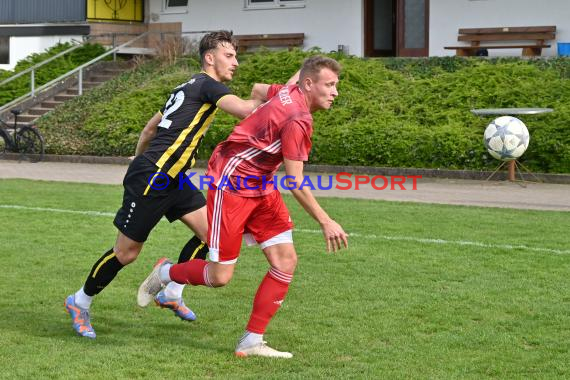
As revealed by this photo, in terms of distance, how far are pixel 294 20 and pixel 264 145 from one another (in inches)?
952

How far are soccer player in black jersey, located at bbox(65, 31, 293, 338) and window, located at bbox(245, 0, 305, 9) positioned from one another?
23508 mm

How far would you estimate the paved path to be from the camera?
53.4ft

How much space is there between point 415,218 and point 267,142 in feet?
24.4

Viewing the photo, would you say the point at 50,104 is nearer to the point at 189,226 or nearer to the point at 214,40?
the point at 189,226

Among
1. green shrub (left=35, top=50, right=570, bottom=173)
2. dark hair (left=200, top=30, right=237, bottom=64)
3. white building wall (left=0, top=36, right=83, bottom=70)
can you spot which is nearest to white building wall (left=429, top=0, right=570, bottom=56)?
green shrub (left=35, top=50, right=570, bottom=173)

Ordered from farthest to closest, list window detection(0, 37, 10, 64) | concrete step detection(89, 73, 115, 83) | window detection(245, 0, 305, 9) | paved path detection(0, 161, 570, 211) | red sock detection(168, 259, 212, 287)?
window detection(0, 37, 10, 64), window detection(245, 0, 305, 9), concrete step detection(89, 73, 115, 83), paved path detection(0, 161, 570, 211), red sock detection(168, 259, 212, 287)

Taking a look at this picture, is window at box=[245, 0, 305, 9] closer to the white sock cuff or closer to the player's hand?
the white sock cuff

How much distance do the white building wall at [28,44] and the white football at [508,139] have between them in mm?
17215

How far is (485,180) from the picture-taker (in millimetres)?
19438

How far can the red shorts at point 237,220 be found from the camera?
6.86 m

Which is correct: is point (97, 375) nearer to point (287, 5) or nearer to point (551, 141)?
→ point (551, 141)

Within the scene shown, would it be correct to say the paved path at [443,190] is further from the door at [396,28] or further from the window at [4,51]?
the window at [4,51]

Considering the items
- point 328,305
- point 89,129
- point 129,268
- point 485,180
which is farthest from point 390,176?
point 328,305

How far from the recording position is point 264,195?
6.93 meters
